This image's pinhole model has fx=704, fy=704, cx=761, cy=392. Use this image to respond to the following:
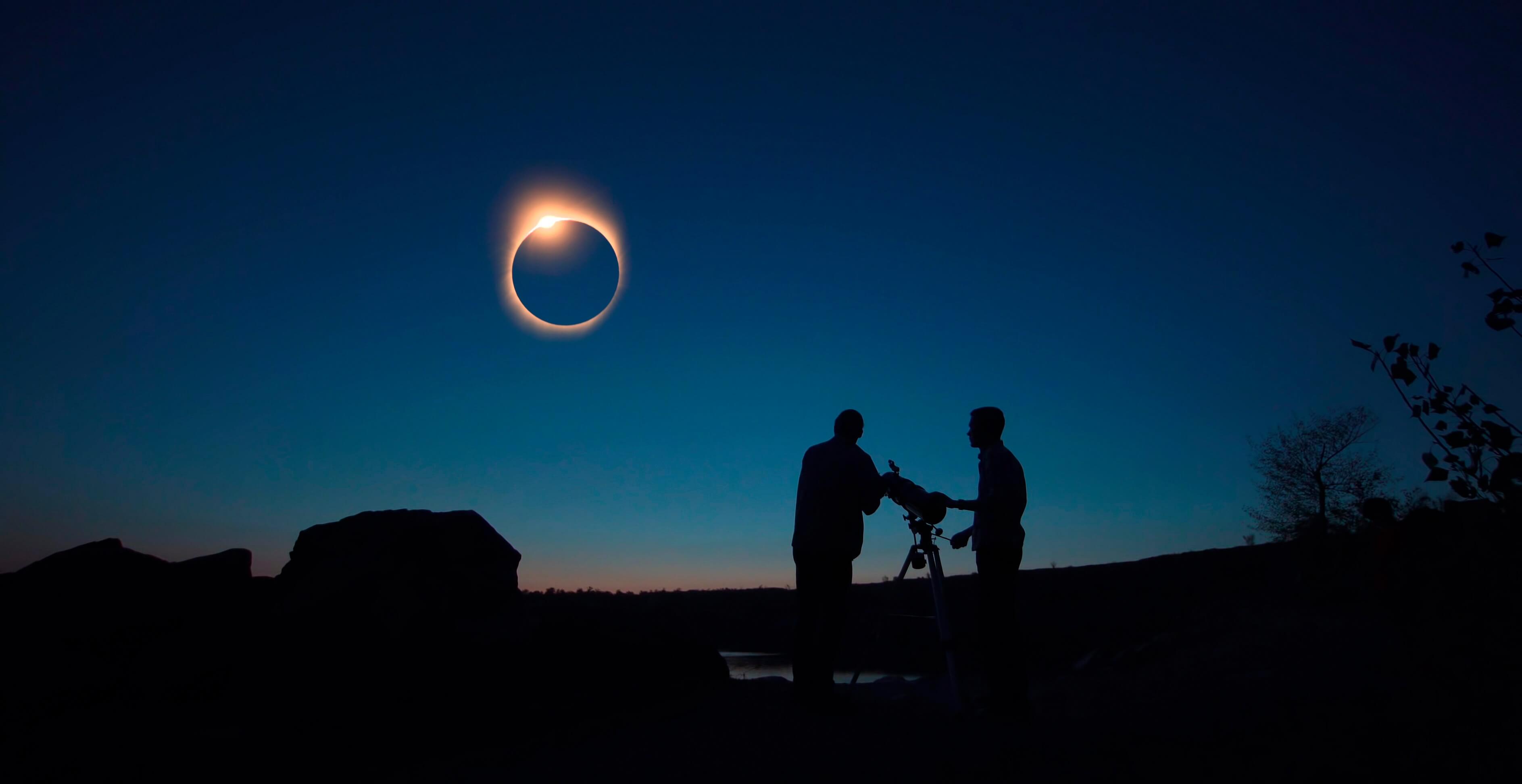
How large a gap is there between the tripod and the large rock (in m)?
3.47

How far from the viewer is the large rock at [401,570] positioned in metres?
5.25

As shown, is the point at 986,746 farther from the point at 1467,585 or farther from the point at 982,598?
the point at 1467,585

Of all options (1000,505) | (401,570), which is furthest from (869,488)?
(401,570)

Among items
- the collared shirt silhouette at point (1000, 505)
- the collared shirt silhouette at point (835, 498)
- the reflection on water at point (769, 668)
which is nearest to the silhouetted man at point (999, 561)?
the collared shirt silhouette at point (1000, 505)

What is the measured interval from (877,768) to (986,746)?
75 centimetres

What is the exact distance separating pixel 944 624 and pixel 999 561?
67 centimetres

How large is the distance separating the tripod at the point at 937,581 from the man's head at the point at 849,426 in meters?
0.46

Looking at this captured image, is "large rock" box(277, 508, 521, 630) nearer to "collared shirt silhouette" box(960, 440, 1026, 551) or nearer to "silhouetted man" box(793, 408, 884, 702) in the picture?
"silhouetted man" box(793, 408, 884, 702)

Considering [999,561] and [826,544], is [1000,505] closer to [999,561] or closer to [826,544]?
[999,561]

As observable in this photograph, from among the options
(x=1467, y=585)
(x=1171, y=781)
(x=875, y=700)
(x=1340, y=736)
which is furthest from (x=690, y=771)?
(x=1467, y=585)

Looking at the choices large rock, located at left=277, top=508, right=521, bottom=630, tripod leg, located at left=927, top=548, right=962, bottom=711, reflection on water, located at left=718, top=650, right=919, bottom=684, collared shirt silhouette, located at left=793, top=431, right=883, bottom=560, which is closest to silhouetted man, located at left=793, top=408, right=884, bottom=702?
collared shirt silhouette, located at left=793, top=431, right=883, bottom=560

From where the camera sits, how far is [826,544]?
5.23 metres

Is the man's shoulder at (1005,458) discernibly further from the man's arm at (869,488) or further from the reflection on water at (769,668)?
the reflection on water at (769,668)

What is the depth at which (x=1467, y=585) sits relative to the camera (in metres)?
4.55
